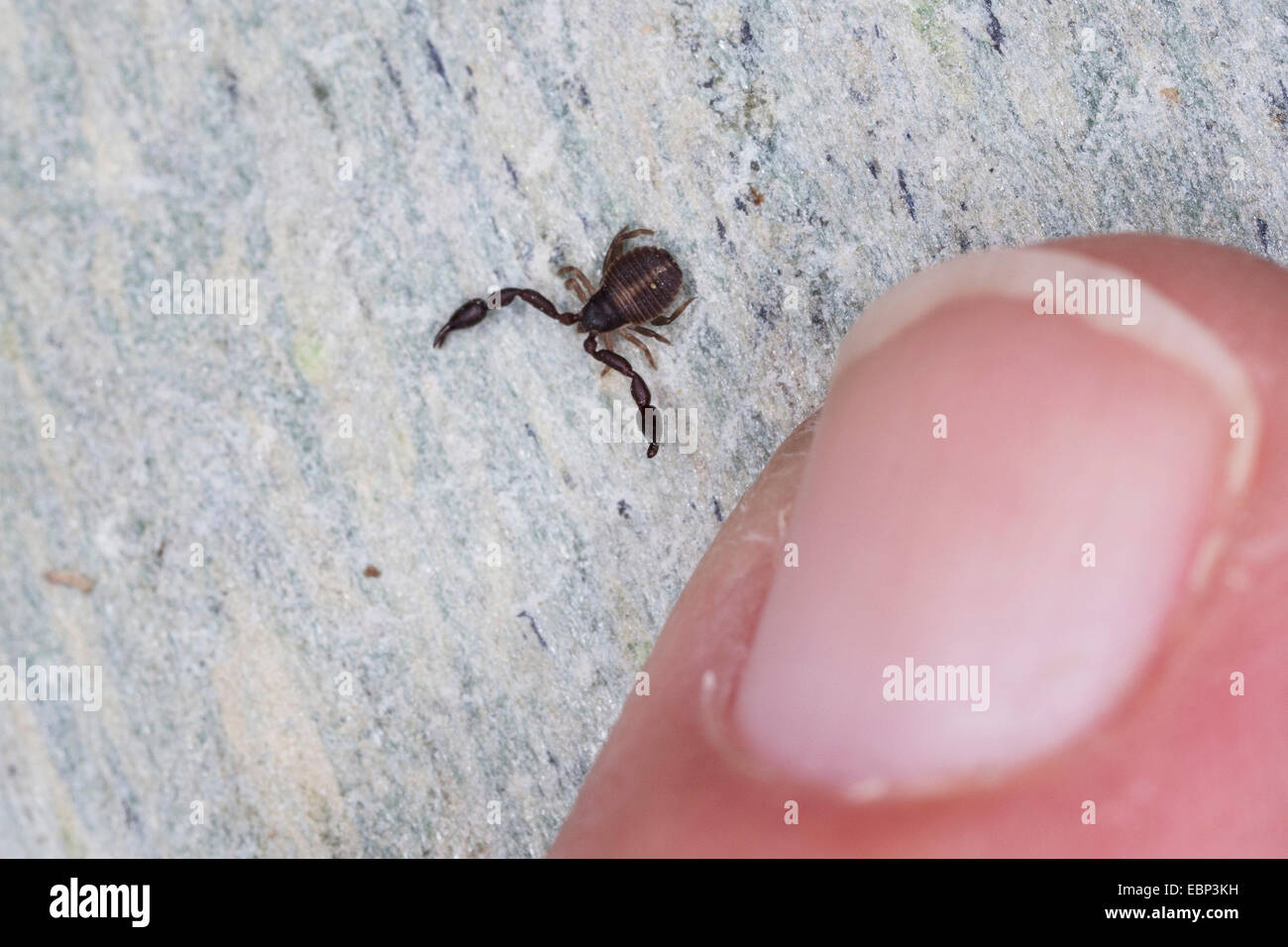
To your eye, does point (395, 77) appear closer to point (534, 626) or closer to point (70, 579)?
point (534, 626)

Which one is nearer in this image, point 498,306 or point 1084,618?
point 1084,618

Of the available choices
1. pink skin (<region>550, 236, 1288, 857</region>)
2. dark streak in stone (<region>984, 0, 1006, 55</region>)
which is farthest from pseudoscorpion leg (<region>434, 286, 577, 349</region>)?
dark streak in stone (<region>984, 0, 1006, 55</region>)

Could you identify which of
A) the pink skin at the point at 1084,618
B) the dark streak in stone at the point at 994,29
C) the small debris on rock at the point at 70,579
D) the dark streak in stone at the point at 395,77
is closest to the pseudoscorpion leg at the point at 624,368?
the dark streak in stone at the point at 395,77

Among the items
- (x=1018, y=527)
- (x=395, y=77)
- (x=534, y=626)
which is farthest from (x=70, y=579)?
(x=1018, y=527)

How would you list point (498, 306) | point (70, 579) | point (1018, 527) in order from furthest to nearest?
point (70, 579) → point (498, 306) → point (1018, 527)

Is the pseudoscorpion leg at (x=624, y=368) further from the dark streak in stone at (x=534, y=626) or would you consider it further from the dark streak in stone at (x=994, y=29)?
the dark streak in stone at (x=994, y=29)
